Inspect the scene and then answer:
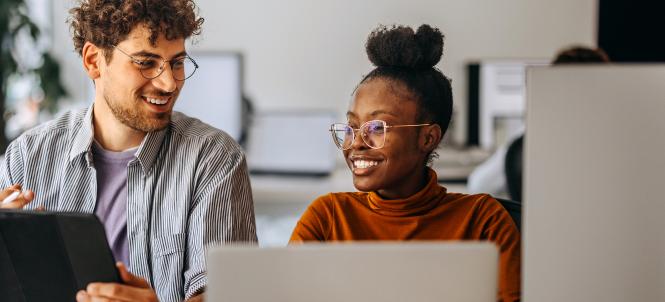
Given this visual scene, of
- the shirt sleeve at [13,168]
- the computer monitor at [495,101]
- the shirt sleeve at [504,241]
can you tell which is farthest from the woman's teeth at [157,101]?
the computer monitor at [495,101]

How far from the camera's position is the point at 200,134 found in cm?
150

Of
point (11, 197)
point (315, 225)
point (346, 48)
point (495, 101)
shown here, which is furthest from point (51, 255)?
point (346, 48)

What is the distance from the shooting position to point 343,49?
586 cm

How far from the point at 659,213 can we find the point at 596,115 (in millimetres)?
132

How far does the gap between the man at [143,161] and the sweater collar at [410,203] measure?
321mm

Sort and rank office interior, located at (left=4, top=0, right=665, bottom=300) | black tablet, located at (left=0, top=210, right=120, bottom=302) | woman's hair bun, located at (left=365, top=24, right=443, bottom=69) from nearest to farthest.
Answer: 1. black tablet, located at (left=0, top=210, right=120, bottom=302)
2. woman's hair bun, located at (left=365, top=24, right=443, bottom=69)
3. office interior, located at (left=4, top=0, right=665, bottom=300)

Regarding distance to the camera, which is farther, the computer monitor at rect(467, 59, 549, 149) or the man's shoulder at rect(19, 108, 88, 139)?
the computer monitor at rect(467, 59, 549, 149)

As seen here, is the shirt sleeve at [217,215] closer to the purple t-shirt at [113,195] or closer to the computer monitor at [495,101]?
the purple t-shirt at [113,195]

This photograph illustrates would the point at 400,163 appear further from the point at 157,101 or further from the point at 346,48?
the point at 346,48

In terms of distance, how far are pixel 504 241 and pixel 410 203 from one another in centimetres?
17

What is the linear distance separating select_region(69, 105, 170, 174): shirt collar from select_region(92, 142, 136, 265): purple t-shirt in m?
0.03

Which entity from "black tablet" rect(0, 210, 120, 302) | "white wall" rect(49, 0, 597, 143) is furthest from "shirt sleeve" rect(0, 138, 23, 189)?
"white wall" rect(49, 0, 597, 143)

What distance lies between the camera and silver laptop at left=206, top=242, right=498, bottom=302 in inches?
28.2

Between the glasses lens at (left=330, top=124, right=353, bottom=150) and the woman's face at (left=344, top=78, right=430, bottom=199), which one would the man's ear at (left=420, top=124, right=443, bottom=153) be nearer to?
the woman's face at (left=344, top=78, right=430, bottom=199)
